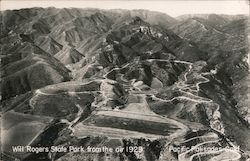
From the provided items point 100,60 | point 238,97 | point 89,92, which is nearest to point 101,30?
point 100,60

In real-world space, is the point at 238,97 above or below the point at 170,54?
below

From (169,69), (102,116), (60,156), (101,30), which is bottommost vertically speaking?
(60,156)

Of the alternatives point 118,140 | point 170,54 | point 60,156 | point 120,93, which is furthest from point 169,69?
point 60,156

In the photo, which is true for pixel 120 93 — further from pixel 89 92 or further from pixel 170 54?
pixel 170 54

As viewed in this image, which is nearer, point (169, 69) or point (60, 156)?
point (60, 156)

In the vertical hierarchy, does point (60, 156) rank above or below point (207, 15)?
below

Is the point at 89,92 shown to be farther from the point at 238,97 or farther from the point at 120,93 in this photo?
the point at 238,97
